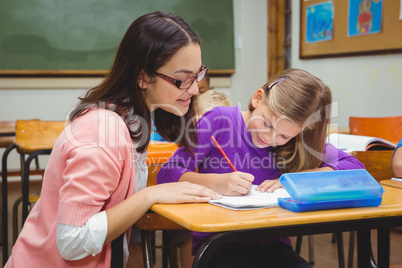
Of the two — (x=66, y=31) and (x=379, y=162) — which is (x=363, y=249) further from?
(x=66, y=31)

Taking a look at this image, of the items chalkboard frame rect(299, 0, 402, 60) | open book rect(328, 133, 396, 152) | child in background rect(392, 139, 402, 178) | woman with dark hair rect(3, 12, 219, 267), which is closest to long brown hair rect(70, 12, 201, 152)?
woman with dark hair rect(3, 12, 219, 267)

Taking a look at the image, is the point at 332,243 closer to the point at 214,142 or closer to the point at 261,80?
the point at 214,142

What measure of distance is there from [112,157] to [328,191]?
1.55 ft

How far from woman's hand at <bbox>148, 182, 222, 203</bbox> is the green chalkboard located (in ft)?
12.5

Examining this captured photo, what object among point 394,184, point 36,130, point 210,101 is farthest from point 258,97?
point 36,130

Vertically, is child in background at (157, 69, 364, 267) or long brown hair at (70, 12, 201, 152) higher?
long brown hair at (70, 12, 201, 152)

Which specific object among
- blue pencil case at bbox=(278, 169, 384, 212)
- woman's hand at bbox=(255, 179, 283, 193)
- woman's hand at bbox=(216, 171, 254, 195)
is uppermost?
blue pencil case at bbox=(278, 169, 384, 212)

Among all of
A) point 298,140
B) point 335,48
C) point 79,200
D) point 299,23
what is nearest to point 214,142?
point 298,140

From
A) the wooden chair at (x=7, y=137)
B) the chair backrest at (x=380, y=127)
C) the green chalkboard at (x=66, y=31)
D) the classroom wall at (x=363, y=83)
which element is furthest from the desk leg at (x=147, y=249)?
the green chalkboard at (x=66, y=31)

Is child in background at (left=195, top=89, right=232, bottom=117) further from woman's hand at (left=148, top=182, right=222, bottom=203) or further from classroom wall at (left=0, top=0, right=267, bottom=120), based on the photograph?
classroom wall at (left=0, top=0, right=267, bottom=120)

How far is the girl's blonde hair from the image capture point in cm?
135

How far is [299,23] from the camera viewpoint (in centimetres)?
445

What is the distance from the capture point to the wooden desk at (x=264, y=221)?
82 centimetres

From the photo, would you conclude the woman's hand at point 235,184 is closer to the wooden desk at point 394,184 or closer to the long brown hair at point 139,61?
the long brown hair at point 139,61
